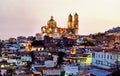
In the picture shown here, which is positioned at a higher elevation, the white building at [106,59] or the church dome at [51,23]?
the church dome at [51,23]

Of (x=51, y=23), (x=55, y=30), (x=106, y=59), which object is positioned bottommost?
(x=106, y=59)

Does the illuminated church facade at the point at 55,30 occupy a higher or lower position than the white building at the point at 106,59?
higher

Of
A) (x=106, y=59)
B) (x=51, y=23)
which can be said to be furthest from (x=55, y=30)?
(x=106, y=59)

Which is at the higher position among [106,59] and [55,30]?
[55,30]

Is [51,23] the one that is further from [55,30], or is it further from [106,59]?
[106,59]

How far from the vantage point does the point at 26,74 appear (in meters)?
27.9

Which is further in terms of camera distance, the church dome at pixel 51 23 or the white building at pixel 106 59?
the church dome at pixel 51 23

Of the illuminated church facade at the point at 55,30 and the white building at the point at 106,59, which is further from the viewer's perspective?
the illuminated church facade at the point at 55,30

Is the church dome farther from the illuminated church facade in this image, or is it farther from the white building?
the white building

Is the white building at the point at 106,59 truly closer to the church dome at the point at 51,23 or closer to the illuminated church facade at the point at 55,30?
the illuminated church facade at the point at 55,30

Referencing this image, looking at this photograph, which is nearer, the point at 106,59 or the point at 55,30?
the point at 106,59

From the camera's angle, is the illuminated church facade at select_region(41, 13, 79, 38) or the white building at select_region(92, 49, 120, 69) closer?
the white building at select_region(92, 49, 120, 69)

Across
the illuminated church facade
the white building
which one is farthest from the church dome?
the white building

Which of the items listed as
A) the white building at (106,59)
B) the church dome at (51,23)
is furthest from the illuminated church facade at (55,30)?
the white building at (106,59)
